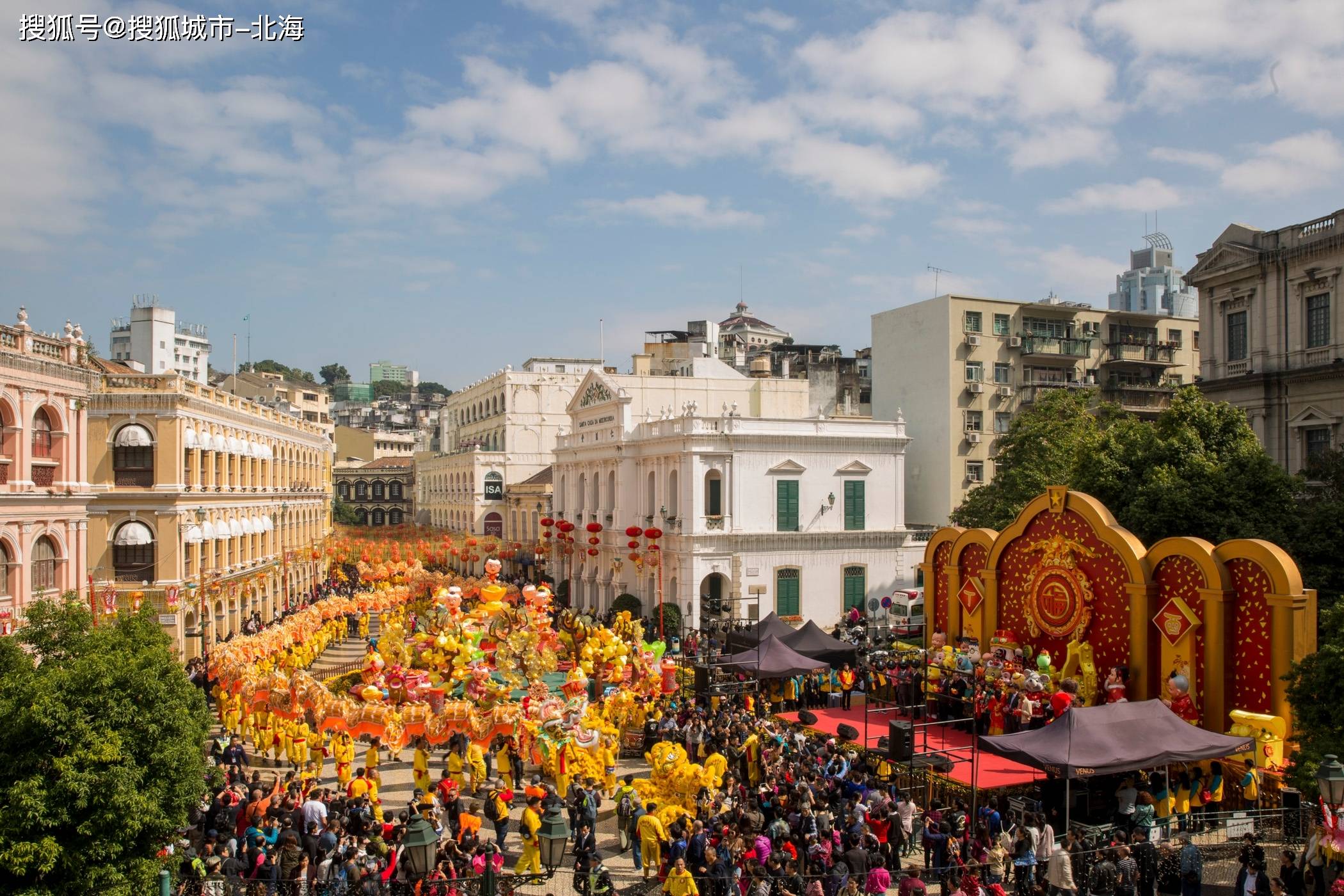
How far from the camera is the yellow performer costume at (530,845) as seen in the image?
1477 cm

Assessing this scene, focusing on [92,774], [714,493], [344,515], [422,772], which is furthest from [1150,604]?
[344,515]

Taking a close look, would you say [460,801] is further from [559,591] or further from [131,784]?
[559,591]

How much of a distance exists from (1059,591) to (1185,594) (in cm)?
335

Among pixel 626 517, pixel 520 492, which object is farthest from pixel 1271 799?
pixel 520 492

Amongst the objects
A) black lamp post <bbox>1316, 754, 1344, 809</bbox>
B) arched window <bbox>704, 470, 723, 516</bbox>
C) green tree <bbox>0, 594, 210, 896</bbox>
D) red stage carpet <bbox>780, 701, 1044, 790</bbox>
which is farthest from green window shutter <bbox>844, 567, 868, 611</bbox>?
green tree <bbox>0, 594, 210, 896</bbox>

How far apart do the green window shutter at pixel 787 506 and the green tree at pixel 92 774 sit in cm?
2526

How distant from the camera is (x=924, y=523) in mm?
45562

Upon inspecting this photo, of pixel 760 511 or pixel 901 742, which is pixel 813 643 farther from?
pixel 760 511

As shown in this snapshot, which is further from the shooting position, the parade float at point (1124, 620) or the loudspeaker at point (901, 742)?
the parade float at point (1124, 620)

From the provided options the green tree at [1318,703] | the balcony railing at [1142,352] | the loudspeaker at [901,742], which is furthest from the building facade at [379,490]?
the green tree at [1318,703]

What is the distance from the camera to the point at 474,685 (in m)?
20.0

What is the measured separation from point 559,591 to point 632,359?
1354cm

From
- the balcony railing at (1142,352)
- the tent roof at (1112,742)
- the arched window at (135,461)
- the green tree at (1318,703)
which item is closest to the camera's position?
the green tree at (1318,703)

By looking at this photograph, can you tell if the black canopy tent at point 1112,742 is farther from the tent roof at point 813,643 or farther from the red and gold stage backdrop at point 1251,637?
the tent roof at point 813,643
